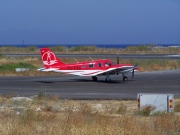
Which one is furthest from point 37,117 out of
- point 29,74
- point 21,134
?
point 29,74

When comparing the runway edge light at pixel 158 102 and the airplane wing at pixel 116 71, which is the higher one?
the airplane wing at pixel 116 71

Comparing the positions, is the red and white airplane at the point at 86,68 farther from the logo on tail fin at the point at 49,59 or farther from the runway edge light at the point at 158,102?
the runway edge light at the point at 158,102

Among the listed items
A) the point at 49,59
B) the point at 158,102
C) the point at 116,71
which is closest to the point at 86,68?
the point at 116,71

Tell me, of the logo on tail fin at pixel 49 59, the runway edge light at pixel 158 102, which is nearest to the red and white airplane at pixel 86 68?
the logo on tail fin at pixel 49 59

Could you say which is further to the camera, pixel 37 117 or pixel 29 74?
pixel 29 74

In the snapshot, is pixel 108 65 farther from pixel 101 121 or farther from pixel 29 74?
pixel 101 121

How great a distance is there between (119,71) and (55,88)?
8.54 meters

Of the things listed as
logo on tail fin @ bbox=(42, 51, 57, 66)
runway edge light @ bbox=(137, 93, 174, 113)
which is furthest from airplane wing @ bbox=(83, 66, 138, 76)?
runway edge light @ bbox=(137, 93, 174, 113)

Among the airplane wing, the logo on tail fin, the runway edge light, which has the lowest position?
the runway edge light

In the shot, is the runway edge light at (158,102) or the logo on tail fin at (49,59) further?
the logo on tail fin at (49,59)

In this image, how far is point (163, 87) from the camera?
34375 millimetres

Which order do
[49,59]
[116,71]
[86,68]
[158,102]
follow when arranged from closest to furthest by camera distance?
[158,102], [86,68], [116,71], [49,59]

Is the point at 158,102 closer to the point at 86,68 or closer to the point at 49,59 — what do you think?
the point at 86,68

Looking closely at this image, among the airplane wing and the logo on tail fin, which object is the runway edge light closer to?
the airplane wing
